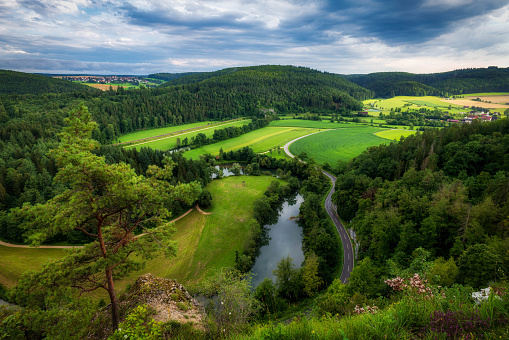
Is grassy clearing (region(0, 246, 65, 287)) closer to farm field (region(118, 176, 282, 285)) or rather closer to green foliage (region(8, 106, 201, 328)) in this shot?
farm field (region(118, 176, 282, 285))

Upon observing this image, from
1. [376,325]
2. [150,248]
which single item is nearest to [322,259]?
[150,248]

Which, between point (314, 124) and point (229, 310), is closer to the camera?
point (229, 310)

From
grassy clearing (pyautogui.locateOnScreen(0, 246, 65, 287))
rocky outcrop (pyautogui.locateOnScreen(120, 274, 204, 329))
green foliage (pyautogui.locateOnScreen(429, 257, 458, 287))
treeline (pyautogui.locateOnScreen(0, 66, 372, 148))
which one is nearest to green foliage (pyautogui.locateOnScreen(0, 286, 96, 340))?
rocky outcrop (pyautogui.locateOnScreen(120, 274, 204, 329))

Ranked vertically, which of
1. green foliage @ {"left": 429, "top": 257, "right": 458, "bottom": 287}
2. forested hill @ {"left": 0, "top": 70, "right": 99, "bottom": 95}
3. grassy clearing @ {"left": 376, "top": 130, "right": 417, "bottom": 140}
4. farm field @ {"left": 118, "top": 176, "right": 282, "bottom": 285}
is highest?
forested hill @ {"left": 0, "top": 70, "right": 99, "bottom": 95}

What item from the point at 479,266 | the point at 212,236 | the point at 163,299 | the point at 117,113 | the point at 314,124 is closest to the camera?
the point at 163,299

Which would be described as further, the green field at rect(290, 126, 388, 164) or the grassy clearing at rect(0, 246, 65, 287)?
the green field at rect(290, 126, 388, 164)

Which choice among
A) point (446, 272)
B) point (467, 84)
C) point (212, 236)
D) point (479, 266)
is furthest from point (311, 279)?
point (467, 84)

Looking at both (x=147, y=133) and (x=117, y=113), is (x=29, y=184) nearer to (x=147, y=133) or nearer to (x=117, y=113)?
(x=147, y=133)

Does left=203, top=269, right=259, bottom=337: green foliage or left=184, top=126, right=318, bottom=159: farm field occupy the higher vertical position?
left=203, top=269, right=259, bottom=337: green foliage

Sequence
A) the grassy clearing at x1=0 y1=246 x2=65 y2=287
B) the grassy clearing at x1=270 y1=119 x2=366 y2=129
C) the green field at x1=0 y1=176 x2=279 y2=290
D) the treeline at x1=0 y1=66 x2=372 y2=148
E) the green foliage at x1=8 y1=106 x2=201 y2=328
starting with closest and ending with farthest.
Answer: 1. the green foliage at x1=8 y1=106 x2=201 y2=328
2. the grassy clearing at x1=0 y1=246 x2=65 y2=287
3. the green field at x1=0 y1=176 x2=279 y2=290
4. the treeline at x1=0 y1=66 x2=372 y2=148
5. the grassy clearing at x1=270 y1=119 x2=366 y2=129
